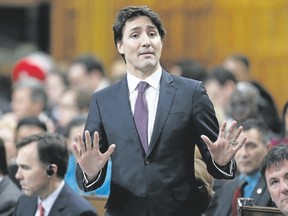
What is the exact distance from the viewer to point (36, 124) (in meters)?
7.66

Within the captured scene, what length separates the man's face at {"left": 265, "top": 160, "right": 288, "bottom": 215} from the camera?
16.2ft

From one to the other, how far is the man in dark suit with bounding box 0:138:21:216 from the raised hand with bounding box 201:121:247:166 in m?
1.97

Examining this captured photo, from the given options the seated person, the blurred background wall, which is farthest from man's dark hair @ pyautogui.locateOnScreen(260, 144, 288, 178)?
the blurred background wall

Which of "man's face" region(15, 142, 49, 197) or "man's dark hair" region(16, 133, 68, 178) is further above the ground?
"man's dark hair" region(16, 133, 68, 178)

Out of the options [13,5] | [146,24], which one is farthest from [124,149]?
[13,5]

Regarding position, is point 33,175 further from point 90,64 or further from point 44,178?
point 90,64

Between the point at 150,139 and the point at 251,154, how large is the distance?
1.97 metres

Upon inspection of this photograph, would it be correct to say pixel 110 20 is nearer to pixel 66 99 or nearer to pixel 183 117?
pixel 66 99

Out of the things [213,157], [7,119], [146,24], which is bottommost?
[7,119]

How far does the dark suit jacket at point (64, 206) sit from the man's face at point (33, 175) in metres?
0.10

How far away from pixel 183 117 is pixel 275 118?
3.94 m

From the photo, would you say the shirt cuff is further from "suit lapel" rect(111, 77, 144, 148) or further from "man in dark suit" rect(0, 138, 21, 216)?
"man in dark suit" rect(0, 138, 21, 216)

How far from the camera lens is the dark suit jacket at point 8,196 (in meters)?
6.16

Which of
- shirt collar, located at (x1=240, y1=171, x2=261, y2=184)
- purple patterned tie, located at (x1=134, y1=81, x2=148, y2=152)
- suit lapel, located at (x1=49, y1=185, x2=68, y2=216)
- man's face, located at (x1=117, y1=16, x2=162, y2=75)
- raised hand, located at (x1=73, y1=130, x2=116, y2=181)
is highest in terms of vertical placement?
man's face, located at (x1=117, y1=16, x2=162, y2=75)
